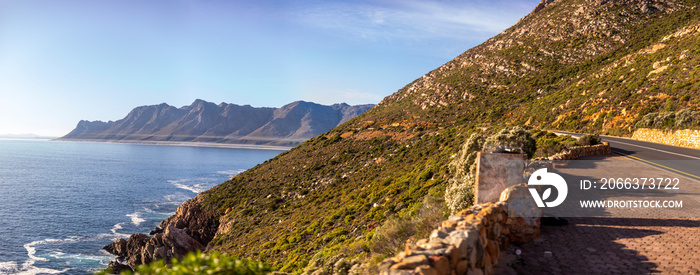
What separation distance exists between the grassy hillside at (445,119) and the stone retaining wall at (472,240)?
2136 mm

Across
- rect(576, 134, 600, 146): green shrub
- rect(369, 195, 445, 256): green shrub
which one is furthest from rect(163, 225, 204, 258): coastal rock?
rect(576, 134, 600, 146): green shrub

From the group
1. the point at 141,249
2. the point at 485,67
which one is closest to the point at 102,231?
the point at 141,249

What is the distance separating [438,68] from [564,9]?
25.5 meters

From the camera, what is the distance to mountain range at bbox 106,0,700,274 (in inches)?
831

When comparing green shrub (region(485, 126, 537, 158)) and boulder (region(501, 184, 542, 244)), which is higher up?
green shrub (region(485, 126, 537, 158))

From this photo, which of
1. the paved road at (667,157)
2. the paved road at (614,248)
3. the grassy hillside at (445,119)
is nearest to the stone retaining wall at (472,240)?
the paved road at (614,248)

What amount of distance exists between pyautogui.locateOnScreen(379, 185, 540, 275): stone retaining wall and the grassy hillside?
2136 millimetres

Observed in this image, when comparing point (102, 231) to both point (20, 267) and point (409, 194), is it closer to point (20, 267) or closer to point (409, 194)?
point (20, 267)

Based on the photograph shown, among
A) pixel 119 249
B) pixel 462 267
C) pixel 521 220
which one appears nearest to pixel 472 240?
pixel 462 267

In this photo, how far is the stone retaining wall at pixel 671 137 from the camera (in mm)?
24034

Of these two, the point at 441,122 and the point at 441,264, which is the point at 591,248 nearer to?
the point at 441,264

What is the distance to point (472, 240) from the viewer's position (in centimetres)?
541

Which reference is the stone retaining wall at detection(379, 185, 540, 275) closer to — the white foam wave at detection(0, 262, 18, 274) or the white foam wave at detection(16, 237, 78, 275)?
the white foam wave at detection(16, 237, 78, 275)

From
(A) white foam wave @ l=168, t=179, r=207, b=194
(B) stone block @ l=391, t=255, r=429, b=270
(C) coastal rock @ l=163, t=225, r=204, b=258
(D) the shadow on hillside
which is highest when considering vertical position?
(B) stone block @ l=391, t=255, r=429, b=270
